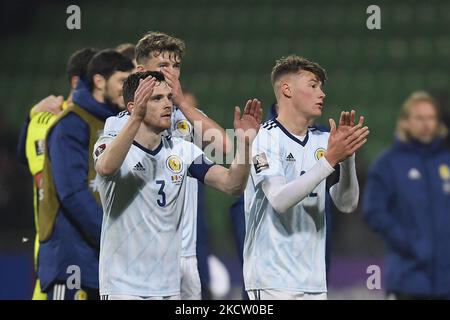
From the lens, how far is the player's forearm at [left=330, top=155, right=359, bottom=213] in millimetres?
5242

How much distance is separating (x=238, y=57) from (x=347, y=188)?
8283mm

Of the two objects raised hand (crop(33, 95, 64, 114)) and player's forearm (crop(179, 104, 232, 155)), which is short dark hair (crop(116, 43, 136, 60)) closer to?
raised hand (crop(33, 95, 64, 114))

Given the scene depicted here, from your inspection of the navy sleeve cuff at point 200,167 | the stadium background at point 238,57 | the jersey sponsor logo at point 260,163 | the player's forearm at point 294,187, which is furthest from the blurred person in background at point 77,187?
the stadium background at point 238,57

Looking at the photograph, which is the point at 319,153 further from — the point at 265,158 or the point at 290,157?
the point at 265,158

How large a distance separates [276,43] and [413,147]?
6736 mm

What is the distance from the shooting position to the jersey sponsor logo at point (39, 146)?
660cm

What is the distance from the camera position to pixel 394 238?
23.3 ft

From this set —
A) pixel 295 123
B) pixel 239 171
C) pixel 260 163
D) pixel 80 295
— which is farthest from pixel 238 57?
pixel 239 171

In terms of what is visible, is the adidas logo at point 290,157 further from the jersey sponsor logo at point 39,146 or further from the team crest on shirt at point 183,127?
the jersey sponsor logo at point 39,146

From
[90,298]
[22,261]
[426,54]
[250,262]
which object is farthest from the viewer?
[426,54]

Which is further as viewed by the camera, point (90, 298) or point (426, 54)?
point (426, 54)

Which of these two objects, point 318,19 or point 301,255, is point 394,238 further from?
point 318,19

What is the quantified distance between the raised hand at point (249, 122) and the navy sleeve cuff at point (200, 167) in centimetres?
35

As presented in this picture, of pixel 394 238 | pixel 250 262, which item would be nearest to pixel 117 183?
pixel 250 262
